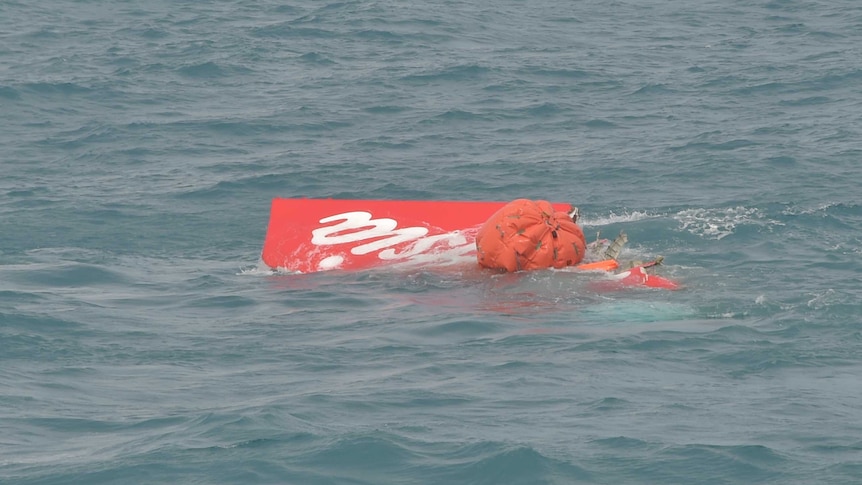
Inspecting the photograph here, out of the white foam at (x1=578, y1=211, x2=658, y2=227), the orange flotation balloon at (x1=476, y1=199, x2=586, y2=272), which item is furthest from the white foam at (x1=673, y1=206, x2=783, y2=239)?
the orange flotation balloon at (x1=476, y1=199, x2=586, y2=272)

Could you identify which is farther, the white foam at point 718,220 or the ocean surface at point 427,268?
the white foam at point 718,220

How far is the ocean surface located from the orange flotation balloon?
12.6 inches

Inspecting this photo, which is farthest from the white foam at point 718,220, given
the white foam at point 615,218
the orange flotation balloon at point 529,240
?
the orange flotation balloon at point 529,240

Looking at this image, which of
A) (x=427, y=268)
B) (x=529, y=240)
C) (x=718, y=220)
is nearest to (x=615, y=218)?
(x=718, y=220)

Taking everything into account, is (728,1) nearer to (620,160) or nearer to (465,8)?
(465,8)

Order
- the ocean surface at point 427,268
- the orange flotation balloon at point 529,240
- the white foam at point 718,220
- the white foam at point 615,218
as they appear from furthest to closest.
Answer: the white foam at point 615,218 → the white foam at point 718,220 → the orange flotation balloon at point 529,240 → the ocean surface at point 427,268

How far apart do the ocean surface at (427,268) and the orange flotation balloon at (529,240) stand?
0.32 metres

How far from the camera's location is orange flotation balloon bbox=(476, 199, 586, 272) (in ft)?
46.0

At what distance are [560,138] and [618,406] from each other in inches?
422

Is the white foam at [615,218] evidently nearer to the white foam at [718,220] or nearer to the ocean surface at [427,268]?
the ocean surface at [427,268]

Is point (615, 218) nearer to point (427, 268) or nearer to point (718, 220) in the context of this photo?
point (718, 220)

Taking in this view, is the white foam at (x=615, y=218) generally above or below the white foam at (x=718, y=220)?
below

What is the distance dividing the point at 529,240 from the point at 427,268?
141 cm

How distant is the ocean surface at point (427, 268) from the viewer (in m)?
9.03
